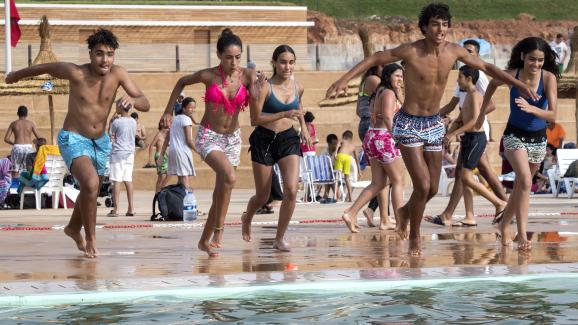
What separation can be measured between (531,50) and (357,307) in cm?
421

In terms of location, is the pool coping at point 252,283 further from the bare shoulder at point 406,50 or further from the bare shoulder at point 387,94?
the bare shoulder at point 387,94

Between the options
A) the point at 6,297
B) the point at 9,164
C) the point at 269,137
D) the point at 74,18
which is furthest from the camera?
the point at 74,18

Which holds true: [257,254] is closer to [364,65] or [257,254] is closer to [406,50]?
[364,65]

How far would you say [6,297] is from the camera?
861cm

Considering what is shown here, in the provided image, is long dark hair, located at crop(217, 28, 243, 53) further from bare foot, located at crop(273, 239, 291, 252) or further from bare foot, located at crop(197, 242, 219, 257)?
bare foot, located at crop(273, 239, 291, 252)

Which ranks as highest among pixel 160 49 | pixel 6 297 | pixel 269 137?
pixel 160 49

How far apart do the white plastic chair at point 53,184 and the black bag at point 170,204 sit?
4249 millimetres

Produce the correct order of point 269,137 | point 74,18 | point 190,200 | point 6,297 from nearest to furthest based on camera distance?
point 6,297
point 269,137
point 190,200
point 74,18

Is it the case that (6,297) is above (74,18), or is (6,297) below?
below

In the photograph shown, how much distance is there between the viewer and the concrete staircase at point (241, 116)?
28.3 meters

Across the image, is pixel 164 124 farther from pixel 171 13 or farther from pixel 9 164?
pixel 171 13

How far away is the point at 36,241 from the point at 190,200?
3.87 m

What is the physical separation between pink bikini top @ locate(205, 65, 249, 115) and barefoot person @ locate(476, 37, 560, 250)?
216 centimetres

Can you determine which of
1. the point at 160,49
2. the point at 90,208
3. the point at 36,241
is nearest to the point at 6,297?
the point at 90,208
